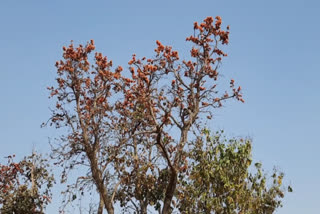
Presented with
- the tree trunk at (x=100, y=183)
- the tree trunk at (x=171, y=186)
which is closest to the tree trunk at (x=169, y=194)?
the tree trunk at (x=171, y=186)

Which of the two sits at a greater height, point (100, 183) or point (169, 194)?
point (100, 183)

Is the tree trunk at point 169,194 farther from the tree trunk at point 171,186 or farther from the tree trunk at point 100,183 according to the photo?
the tree trunk at point 100,183

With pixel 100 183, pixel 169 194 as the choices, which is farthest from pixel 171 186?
pixel 100 183

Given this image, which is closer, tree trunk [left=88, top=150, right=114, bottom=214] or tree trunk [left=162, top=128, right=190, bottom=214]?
tree trunk [left=162, top=128, right=190, bottom=214]

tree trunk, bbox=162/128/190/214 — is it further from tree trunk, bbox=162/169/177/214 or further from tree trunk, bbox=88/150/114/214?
tree trunk, bbox=88/150/114/214

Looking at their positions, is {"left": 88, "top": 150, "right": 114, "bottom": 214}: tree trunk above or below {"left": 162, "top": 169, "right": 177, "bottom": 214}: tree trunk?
above

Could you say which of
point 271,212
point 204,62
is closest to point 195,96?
point 204,62

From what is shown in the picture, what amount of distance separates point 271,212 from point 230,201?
1.86 meters

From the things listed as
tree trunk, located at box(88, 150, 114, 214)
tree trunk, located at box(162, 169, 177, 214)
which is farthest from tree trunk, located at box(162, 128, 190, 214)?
tree trunk, located at box(88, 150, 114, 214)

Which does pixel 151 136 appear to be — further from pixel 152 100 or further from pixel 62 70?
pixel 62 70

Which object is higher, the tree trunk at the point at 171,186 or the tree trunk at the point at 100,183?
the tree trunk at the point at 100,183

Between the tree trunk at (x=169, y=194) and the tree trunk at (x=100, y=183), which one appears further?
the tree trunk at (x=100, y=183)

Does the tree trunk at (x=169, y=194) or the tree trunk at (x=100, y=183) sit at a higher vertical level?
the tree trunk at (x=100, y=183)

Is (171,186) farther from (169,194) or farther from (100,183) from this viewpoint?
(100,183)
